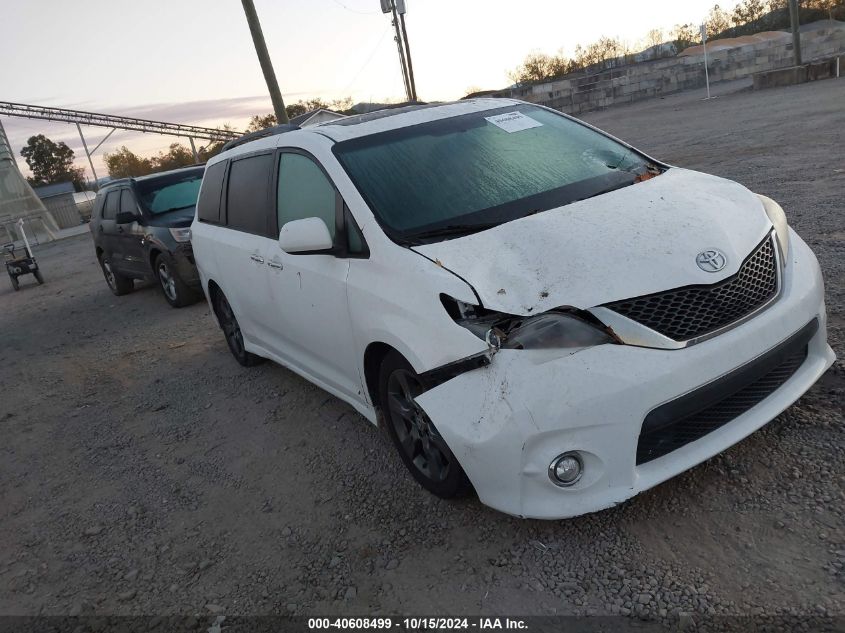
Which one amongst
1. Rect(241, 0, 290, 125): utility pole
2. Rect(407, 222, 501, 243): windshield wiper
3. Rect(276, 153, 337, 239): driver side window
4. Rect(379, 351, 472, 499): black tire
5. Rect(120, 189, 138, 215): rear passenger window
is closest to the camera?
Rect(379, 351, 472, 499): black tire

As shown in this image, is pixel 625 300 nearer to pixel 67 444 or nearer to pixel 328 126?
pixel 328 126

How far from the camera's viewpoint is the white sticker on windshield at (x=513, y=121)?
4.08 meters

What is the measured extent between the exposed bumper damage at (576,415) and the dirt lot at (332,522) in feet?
0.97

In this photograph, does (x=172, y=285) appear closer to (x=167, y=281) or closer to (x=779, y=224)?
(x=167, y=281)

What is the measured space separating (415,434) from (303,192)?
5.27ft

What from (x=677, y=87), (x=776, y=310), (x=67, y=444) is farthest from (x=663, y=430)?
(x=677, y=87)

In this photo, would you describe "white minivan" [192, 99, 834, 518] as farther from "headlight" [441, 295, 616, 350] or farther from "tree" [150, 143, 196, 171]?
"tree" [150, 143, 196, 171]

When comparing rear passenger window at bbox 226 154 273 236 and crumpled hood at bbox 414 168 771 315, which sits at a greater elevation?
rear passenger window at bbox 226 154 273 236

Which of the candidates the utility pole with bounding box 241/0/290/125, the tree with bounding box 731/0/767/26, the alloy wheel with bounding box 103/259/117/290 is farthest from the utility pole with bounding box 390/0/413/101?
the tree with bounding box 731/0/767/26

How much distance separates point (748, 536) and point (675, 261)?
1083 millimetres

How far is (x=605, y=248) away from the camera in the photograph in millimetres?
2832

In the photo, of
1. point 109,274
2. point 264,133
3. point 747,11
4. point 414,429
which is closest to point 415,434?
point 414,429

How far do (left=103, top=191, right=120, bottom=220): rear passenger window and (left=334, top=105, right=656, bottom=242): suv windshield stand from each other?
27.0 feet

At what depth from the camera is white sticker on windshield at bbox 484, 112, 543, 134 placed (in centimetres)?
408
